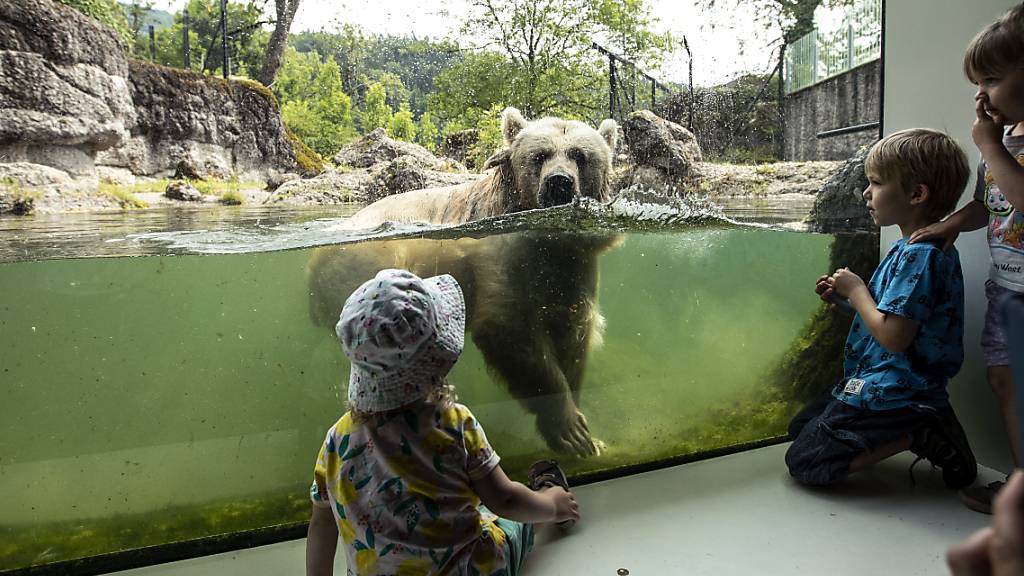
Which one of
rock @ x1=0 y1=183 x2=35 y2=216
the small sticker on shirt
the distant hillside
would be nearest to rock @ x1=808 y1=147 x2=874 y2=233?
the small sticker on shirt

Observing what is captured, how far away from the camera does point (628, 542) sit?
204 cm

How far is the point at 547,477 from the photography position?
223cm

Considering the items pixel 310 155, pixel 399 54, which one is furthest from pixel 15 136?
pixel 399 54

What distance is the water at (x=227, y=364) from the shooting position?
78.1 inches

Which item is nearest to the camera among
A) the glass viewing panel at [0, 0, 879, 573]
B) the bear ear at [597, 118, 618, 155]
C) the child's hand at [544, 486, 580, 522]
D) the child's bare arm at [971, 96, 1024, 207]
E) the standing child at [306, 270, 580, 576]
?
the standing child at [306, 270, 580, 576]

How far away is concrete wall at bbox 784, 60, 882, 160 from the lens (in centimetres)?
285

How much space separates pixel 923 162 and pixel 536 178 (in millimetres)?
1413

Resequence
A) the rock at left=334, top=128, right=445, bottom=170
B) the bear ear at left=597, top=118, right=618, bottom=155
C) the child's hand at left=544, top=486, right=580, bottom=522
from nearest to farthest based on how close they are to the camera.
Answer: the child's hand at left=544, top=486, right=580, bottom=522 → the rock at left=334, top=128, right=445, bottom=170 → the bear ear at left=597, top=118, right=618, bottom=155

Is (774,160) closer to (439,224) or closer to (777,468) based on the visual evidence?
(777,468)

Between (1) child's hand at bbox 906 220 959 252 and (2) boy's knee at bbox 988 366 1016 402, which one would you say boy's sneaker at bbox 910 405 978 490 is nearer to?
(2) boy's knee at bbox 988 366 1016 402

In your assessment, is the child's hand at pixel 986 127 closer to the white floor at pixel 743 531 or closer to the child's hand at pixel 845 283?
the child's hand at pixel 845 283

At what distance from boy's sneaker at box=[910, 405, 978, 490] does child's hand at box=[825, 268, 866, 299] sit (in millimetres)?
561

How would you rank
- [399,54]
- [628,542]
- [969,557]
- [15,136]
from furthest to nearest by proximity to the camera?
[399,54] < [628,542] < [15,136] < [969,557]

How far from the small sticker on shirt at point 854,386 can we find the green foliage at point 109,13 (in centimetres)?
286
